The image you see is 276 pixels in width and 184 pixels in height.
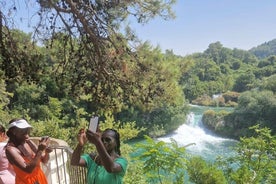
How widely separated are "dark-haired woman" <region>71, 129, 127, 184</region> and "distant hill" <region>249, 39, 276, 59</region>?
6521 inches

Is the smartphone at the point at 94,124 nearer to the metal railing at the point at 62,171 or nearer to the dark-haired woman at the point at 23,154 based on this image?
the dark-haired woman at the point at 23,154

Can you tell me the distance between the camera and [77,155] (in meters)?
1.90

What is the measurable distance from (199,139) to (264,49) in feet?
504

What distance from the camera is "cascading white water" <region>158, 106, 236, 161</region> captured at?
2341 cm

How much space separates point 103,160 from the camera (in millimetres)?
1690

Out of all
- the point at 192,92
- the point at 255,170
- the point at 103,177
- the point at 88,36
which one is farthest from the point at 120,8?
the point at 192,92

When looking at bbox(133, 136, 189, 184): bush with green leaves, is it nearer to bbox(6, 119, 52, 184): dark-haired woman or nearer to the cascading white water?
bbox(6, 119, 52, 184): dark-haired woman

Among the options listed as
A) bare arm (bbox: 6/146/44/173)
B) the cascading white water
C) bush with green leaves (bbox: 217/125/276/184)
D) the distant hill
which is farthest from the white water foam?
the distant hill

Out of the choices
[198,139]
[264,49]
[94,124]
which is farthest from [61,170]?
[264,49]

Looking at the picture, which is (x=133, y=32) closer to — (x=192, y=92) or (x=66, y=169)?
(x=66, y=169)

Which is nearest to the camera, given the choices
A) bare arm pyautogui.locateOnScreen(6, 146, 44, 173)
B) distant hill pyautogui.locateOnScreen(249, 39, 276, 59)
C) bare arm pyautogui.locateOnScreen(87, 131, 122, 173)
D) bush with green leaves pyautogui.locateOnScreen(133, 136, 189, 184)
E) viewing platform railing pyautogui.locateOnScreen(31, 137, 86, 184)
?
bare arm pyautogui.locateOnScreen(87, 131, 122, 173)

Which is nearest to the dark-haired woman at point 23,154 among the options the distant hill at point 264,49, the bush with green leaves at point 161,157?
the bush with green leaves at point 161,157

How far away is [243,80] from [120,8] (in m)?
45.0

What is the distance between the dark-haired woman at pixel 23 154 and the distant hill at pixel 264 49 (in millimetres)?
165502
